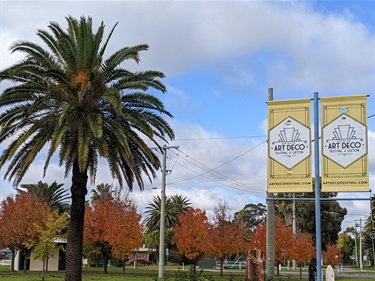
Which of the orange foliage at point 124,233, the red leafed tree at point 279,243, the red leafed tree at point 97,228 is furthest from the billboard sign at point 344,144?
the red leafed tree at point 97,228

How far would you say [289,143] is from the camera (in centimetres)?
1312

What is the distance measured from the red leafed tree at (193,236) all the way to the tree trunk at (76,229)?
25.2m

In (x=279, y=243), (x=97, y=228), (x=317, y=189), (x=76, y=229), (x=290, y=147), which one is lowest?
(x=279, y=243)

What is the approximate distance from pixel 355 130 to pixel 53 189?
180 ft

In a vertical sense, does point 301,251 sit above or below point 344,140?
below

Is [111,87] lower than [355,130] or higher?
higher

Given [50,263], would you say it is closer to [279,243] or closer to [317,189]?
[279,243]

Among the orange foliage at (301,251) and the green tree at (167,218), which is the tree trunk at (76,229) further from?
the green tree at (167,218)

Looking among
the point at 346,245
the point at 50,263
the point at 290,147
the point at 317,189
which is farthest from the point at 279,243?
Result: the point at 346,245

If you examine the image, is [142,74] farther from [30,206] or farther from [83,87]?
[30,206]

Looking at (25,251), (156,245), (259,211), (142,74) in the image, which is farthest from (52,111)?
(259,211)

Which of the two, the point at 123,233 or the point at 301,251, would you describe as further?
the point at 301,251

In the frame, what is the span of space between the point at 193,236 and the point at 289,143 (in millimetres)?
36201

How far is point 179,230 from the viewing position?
1927 inches
